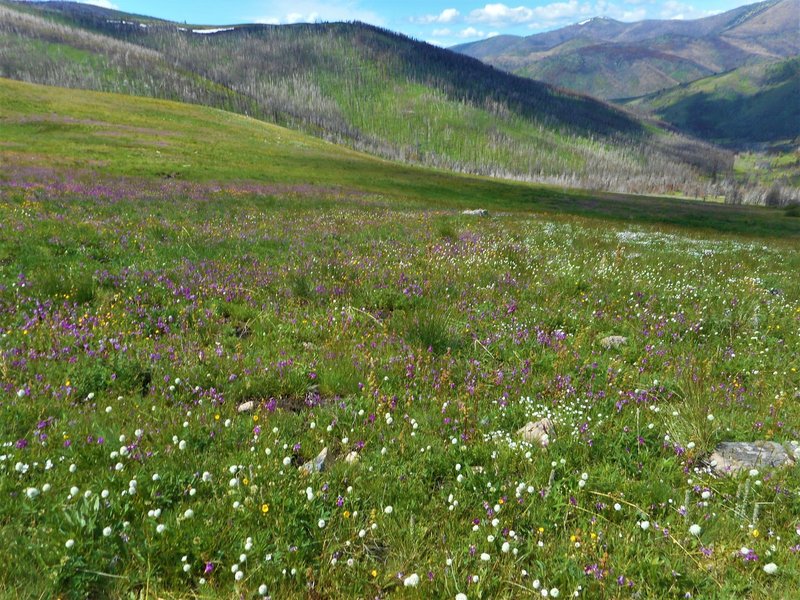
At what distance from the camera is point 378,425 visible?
199 inches

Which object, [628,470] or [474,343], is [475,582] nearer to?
[628,470]

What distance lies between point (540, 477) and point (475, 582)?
4.58 ft

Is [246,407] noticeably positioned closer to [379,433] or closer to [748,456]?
[379,433]

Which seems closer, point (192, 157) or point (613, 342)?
point (613, 342)

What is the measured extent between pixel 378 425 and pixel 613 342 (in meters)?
4.94

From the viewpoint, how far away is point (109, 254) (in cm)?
1088

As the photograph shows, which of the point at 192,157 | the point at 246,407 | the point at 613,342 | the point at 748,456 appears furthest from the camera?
the point at 192,157

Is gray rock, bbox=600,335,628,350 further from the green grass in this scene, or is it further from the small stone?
the green grass

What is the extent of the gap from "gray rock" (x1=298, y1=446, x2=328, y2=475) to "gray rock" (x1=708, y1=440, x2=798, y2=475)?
4.10 meters

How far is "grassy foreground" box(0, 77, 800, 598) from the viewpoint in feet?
10.8

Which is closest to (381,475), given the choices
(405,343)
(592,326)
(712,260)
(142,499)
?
(142,499)

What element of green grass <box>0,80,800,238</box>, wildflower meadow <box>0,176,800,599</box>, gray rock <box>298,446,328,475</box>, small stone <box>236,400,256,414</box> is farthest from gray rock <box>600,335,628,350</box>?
green grass <box>0,80,800,238</box>

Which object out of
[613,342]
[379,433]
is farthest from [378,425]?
[613,342]

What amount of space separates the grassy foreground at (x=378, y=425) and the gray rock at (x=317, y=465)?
0.09 meters
